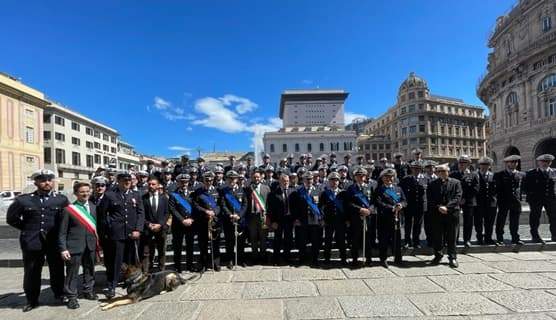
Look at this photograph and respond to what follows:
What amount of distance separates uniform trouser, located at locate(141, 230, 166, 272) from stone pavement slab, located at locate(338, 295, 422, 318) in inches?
146

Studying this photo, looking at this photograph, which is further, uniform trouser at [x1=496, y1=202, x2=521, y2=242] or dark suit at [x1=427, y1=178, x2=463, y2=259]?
uniform trouser at [x1=496, y1=202, x2=521, y2=242]

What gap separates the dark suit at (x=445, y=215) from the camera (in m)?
6.53

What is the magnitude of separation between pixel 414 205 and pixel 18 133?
170 feet

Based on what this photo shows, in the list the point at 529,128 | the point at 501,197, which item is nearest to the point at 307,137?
the point at 529,128

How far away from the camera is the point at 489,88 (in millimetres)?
50125

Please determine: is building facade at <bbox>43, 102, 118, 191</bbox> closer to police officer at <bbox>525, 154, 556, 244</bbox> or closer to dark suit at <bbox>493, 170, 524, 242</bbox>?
dark suit at <bbox>493, 170, 524, 242</bbox>

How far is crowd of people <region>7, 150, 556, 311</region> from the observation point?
488 cm

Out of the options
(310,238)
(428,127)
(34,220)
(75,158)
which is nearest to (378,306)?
(310,238)

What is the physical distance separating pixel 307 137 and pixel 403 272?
8522cm

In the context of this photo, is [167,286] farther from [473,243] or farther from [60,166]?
[60,166]

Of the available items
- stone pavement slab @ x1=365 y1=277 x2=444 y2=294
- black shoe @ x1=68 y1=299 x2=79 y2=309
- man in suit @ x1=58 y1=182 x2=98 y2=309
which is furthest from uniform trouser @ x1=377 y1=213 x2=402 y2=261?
black shoe @ x1=68 y1=299 x2=79 y2=309

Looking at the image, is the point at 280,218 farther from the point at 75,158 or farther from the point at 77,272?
the point at 75,158

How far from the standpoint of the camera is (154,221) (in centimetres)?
617

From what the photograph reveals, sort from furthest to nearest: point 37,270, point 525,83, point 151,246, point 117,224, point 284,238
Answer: point 525,83 → point 284,238 → point 151,246 → point 117,224 → point 37,270
